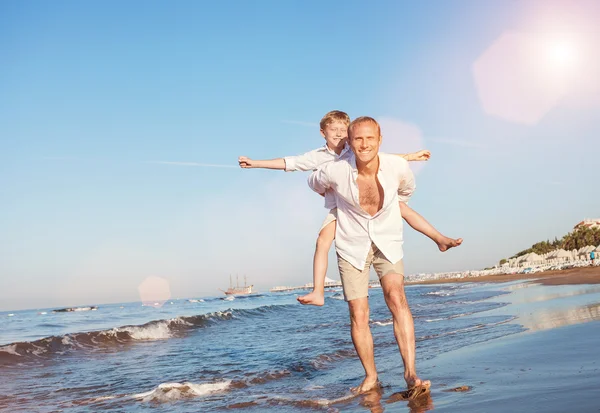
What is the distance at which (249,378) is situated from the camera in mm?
5863

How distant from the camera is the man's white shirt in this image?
377 centimetres

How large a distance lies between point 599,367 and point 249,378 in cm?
375

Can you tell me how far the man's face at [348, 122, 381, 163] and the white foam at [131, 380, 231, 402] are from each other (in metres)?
3.17

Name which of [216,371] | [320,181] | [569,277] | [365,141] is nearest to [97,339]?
[216,371]

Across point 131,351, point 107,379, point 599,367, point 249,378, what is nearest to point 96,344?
point 131,351

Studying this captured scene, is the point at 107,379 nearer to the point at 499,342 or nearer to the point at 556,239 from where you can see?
the point at 499,342

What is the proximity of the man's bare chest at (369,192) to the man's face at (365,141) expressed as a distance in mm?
182

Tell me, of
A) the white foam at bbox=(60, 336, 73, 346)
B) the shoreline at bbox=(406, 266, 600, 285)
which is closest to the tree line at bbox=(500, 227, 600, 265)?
the shoreline at bbox=(406, 266, 600, 285)

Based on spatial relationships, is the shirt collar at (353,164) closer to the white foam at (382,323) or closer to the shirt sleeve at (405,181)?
the shirt sleeve at (405,181)

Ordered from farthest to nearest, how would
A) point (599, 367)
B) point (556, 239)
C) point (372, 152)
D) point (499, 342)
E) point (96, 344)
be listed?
1. point (556, 239)
2. point (96, 344)
3. point (499, 342)
4. point (372, 152)
5. point (599, 367)

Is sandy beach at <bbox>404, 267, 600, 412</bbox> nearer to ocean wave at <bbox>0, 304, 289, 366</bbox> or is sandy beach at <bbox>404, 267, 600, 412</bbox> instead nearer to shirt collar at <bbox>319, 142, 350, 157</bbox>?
shirt collar at <bbox>319, 142, 350, 157</bbox>

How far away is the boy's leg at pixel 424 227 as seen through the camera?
4.05 meters

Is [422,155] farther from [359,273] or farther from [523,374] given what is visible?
[523,374]

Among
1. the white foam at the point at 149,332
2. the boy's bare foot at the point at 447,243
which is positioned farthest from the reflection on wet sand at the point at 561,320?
the white foam at the point at 149,332
